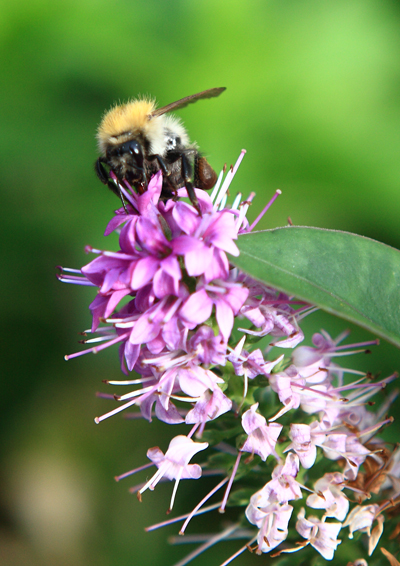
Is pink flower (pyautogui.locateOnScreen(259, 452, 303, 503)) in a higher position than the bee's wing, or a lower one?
lower

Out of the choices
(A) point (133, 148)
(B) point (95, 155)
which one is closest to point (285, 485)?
(A) point (133, 148)

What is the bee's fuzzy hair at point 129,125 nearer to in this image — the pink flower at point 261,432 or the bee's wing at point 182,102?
the bee's wing at point 182,102

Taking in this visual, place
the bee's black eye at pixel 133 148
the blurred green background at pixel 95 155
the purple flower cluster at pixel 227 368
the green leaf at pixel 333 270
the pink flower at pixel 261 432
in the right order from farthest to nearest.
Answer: the blurred green background at pixel 95 155
the bee's black eye at pixel 133 148
the pink flower at pixel 261 432
the purple flower cluster at pixel 227 368
the green leaf at pixel 333 270

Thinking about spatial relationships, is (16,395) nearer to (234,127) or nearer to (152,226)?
(234,127)

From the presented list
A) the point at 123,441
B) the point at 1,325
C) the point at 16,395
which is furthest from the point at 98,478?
the point at 1,325

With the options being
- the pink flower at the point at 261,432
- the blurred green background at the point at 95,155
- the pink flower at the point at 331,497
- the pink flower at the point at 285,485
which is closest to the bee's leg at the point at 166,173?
the pink flower at the point at 261,432

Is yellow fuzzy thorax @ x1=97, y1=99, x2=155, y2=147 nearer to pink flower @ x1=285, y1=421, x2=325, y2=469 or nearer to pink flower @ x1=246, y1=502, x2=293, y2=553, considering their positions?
pink flower @ x1=285, y1=421, x2=325, y2=469

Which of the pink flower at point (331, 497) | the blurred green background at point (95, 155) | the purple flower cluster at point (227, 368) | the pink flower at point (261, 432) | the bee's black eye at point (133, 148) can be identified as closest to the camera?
the purple flower cluster at point (227, 368)

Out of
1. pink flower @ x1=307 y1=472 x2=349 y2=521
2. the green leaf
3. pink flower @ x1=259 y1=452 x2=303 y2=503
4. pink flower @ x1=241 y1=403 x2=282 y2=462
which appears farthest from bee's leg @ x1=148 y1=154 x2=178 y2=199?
pink flower @ x1=307 y1=472 x2=349 y2=521
